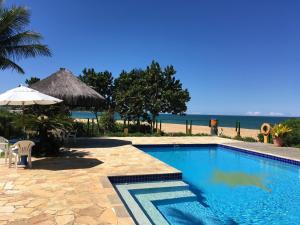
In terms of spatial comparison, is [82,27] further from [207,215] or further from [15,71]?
[207,215]

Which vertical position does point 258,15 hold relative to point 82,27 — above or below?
above

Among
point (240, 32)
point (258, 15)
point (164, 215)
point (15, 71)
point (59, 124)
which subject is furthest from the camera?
point (240, 32)

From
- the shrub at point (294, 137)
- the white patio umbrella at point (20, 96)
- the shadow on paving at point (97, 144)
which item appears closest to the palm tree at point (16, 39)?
the shadow on paving at point (97, 144)

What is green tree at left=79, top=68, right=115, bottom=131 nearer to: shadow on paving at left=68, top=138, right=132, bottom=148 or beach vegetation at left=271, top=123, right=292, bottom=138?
shadow on paving at left=68, top=138, right=132, bottom=148

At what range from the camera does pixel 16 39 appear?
46.1 ft

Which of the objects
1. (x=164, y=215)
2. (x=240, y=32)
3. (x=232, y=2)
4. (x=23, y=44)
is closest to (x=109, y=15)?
(x=23, y=44)

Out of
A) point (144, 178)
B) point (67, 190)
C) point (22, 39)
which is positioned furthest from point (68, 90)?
point (67, 190)

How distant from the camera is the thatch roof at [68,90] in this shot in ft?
44.2

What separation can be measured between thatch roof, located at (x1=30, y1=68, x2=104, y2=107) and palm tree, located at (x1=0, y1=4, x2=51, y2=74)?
154 cm

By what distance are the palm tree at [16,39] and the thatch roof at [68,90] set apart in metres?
1.54

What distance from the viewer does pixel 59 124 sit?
9.86 m

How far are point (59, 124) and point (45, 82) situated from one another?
17.5 feet

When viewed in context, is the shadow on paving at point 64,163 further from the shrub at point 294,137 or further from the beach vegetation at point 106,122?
the shrub at point 294,137

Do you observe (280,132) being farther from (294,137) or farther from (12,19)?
(12,19)
